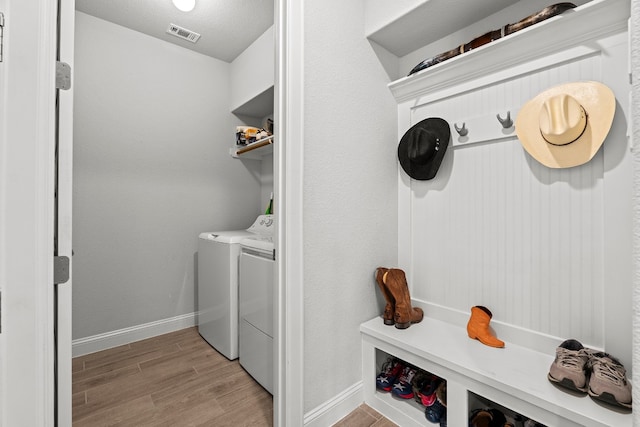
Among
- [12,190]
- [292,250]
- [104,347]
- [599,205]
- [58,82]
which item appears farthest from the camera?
[104,347]

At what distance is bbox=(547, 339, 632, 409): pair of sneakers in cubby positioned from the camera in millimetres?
936

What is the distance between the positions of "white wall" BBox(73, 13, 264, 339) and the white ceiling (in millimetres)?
91

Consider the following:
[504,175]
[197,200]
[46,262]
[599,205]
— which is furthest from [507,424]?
A: [197,200]

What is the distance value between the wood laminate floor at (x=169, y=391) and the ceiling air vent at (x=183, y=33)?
2.59 metres

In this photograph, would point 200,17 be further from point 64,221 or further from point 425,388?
point 425,388

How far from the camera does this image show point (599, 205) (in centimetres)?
116

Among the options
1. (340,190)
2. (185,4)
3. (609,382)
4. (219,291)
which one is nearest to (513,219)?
(609,382)

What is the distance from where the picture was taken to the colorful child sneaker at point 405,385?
4.88 feet

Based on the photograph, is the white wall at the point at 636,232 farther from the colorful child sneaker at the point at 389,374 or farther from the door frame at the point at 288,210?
the colorful child sneaker at the point at 389,374

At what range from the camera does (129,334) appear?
2.29 metres

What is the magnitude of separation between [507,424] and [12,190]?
6.46 feet

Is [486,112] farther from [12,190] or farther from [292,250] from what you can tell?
[12,190]

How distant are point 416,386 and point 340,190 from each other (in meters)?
1.11

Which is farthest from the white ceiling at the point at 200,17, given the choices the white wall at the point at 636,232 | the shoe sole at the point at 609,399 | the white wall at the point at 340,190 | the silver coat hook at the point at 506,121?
the shoe sole at the point at 609,399
